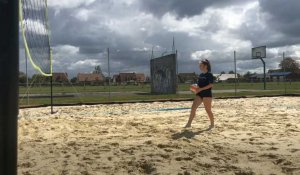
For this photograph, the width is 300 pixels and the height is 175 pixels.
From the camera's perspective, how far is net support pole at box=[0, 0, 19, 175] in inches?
75.2

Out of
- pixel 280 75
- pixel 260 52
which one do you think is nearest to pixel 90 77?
pixel 280 75

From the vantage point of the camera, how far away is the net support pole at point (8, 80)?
1909mm

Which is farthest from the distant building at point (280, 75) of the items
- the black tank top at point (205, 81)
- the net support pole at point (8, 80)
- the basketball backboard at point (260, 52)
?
the net support pole at point (8, 80)

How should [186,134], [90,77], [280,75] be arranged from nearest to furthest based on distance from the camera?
1. [186,134]
2. [280,75]
3. [90,77]

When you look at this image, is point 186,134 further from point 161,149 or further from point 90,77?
point 90,77

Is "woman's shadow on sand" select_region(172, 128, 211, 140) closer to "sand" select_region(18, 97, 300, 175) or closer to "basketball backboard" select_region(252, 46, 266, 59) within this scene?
"sand" select_region(18, 97, 300, 175)

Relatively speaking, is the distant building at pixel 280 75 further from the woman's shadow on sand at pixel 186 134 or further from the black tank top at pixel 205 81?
the woman's shadow on sand at pixel 186 134

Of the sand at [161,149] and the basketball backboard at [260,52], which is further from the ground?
the basketball backboard at [260,52]

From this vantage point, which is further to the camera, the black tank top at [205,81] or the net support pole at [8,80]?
the black tank top at [205,81]

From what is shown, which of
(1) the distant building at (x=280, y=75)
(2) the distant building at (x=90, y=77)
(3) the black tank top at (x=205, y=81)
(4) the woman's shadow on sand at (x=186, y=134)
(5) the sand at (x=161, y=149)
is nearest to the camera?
(5) the sand at (x=161, y=149)

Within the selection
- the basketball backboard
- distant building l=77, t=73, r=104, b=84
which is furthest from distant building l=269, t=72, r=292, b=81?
distant building l=77, t=73, r=104, b=84

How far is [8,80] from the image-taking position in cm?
192

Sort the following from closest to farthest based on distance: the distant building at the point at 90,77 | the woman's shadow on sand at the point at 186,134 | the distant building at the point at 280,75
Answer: the woman's shadow on sand at the point at 186,134
the distant building at the point at 280,75
the distant building at the point at 90,77

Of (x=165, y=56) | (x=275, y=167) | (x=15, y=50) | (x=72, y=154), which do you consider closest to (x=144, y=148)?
(x=72, y=154)
